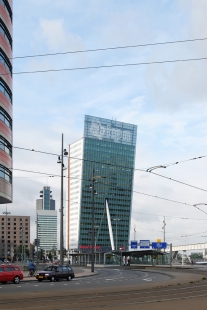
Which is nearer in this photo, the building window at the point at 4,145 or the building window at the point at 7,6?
the building window at the point at 4,145

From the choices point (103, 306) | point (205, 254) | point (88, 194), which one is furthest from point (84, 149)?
point (103, 306)

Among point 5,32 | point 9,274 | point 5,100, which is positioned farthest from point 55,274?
point 5,32

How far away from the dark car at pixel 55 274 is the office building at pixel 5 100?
18.1 m

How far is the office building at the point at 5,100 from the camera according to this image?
58403 millimetres

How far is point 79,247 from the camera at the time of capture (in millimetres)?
196750

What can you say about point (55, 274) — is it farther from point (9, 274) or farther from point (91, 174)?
point (91, 174)

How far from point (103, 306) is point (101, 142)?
6263 inches

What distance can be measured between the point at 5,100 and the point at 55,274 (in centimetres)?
2628

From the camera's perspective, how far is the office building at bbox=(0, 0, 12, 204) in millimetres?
58403

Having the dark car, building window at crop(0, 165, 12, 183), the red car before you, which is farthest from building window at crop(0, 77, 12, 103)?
the red car

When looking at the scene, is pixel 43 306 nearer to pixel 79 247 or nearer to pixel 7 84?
pixel 7 84

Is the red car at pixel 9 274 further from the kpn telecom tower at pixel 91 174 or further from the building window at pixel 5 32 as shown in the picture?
the kpn telecom tower at pixel 91 174

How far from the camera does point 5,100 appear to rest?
60938 millimetres

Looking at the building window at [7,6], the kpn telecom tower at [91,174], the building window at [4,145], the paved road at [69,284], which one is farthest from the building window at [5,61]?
the kpn telecom tower at [91,174]
